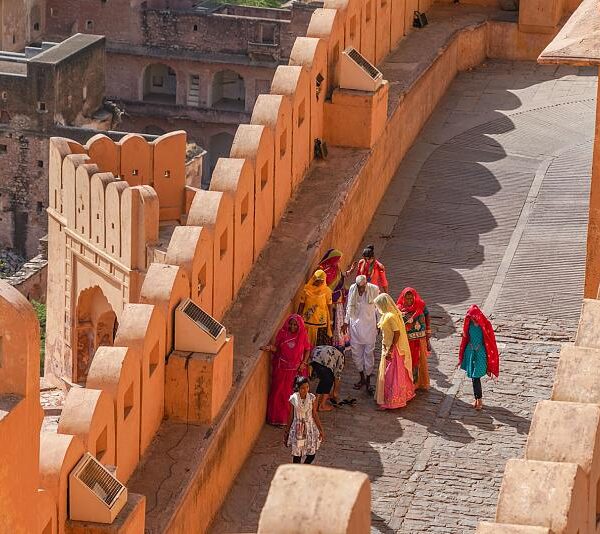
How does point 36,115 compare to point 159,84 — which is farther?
point 159,84

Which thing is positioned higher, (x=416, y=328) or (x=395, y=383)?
(x=416, y=328)

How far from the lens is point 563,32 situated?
48.2 feet

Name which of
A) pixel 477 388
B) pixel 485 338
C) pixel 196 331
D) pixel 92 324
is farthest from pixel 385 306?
pixel 92 324

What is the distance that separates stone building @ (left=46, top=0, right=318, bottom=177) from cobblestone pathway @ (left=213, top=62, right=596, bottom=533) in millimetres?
43213

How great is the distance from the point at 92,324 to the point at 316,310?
186 inches

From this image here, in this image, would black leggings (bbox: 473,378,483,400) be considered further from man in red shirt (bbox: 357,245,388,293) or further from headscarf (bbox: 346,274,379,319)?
man in red shirt (bbox: 357,245,388,293)

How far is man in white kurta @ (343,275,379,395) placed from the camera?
16094 millimetres

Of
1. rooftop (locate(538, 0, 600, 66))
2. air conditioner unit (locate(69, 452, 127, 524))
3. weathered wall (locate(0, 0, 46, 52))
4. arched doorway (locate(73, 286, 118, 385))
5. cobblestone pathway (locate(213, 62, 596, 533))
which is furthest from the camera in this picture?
weathered wall (locate(0, 0, 46, 52))

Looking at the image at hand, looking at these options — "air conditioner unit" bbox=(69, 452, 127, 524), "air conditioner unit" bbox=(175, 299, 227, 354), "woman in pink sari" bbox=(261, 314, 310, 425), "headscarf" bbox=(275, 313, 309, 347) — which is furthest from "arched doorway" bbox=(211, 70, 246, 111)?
"air conditioner unit" bbox=(69, 452, 127, 524)

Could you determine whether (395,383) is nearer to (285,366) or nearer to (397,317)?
(397,317)

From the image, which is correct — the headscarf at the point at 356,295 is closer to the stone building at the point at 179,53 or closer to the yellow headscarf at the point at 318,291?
the yellow headscarf at the point at 318,291

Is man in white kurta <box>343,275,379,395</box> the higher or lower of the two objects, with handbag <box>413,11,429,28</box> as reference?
lower

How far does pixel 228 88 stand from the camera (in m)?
68.4

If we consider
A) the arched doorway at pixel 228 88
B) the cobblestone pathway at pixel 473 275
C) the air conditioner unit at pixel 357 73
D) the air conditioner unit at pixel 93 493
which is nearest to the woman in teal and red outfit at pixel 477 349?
the cobblestone pathway at pixel 473 275
